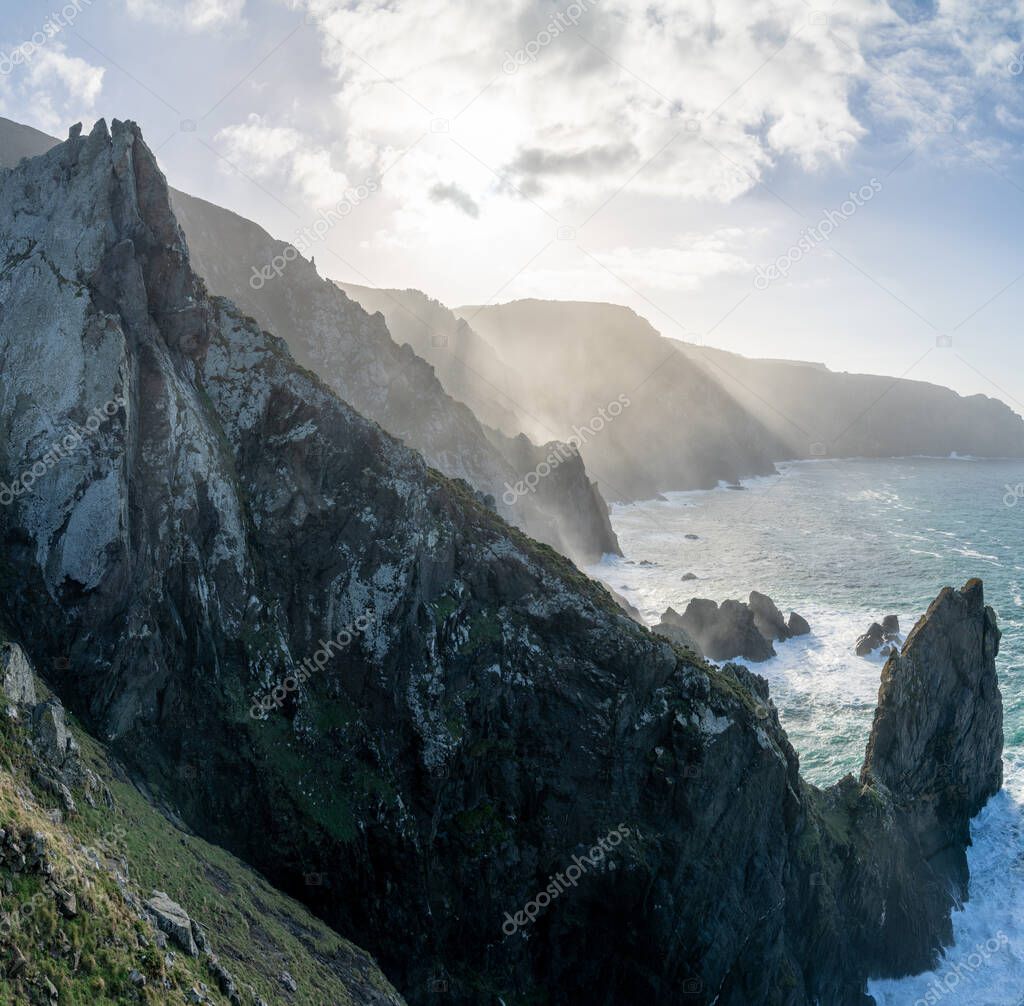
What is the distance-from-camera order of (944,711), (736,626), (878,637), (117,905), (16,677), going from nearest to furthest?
1. (117,905)
2. (16,677)
3. (944,711)
4. (736,626)
5. (878,637)

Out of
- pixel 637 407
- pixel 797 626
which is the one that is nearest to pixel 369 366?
pixel 797 626

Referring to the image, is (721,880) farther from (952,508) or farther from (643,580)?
(952,508)

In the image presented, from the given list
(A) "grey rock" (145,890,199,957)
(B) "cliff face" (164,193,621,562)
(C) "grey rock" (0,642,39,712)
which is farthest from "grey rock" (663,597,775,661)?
(C) "grey rock" (0,642,39,712)

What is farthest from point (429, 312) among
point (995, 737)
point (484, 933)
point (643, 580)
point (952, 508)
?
point (484, 933)

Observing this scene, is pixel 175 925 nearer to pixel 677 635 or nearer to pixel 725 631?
pixel 677 635

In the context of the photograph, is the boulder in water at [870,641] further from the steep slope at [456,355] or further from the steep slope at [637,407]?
the steep slope at [637,407]

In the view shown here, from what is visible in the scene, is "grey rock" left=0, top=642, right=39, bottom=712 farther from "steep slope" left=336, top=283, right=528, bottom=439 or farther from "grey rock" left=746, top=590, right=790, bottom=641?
"steep slope" left=336, top=283, right=528, bottom=439
